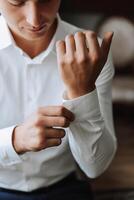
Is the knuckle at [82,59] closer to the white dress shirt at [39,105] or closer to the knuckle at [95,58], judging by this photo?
the knuckle at [95,58]

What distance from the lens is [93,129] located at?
34.1 inches

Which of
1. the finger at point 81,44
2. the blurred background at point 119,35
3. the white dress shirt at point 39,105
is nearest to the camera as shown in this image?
the finger at point 81,44

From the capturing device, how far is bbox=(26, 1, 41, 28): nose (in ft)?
2.61

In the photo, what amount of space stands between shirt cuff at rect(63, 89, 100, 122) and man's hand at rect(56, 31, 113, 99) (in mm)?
28

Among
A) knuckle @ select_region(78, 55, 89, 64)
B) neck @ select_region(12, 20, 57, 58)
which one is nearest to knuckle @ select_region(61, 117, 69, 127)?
knuckle @ select_region(78, 55, 89, 64)

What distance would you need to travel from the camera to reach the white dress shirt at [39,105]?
91cm

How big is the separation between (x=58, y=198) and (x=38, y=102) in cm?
22

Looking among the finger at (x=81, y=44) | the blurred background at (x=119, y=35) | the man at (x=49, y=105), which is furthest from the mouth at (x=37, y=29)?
the blurred background at (x=119, y=35)

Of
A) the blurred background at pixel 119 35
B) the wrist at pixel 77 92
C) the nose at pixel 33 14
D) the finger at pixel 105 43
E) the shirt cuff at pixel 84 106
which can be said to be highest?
the nose at pixel 33 14

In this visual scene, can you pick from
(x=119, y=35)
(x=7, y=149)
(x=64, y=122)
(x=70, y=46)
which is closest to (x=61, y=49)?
(x=70, y=46)

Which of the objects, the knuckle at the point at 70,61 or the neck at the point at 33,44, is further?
the neck at the point at 33,44

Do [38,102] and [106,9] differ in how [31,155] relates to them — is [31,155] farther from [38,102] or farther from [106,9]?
[106,9]

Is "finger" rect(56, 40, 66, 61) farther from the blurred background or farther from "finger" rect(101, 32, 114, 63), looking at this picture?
the blurred background

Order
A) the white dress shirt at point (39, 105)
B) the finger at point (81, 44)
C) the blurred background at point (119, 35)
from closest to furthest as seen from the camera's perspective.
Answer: the finger at point (81, 44) → the white dress shirt at point (39, 105) → the blurred background at point (119, 35)
